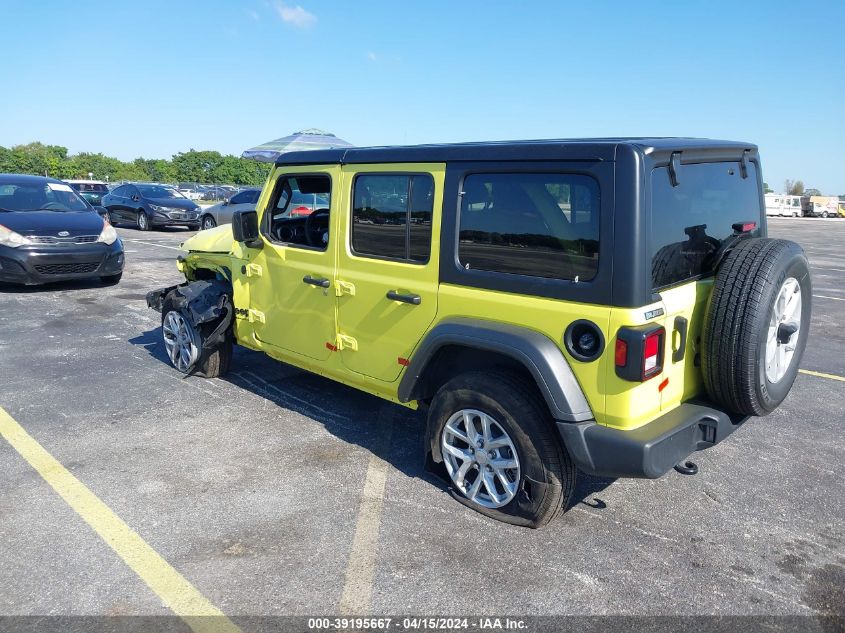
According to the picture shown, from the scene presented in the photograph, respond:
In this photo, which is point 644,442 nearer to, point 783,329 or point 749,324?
point 749,324

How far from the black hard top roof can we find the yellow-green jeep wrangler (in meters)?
0.01

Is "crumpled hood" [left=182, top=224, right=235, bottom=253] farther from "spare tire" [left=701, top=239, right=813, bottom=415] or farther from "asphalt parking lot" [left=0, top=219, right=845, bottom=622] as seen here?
"spare tire" [left=701, top=239, right=813, bottom=415]

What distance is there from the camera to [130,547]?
126 inches

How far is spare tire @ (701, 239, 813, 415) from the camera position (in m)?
3.04

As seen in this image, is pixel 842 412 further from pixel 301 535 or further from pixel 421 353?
pixel 301 535

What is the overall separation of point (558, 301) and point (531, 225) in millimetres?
407

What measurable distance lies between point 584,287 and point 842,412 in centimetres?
338

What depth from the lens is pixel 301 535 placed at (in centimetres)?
333

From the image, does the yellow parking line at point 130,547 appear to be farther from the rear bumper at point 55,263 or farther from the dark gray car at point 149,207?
the dark gray car at point 149,207

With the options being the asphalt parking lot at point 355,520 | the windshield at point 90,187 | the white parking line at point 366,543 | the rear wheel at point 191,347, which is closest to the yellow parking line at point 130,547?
the asphalt parking lot at point 355,520

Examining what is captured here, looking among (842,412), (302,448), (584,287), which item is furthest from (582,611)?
(842,412)

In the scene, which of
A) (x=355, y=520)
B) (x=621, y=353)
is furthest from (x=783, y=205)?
(x=355, y=520)

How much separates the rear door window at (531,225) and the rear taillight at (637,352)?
322mm

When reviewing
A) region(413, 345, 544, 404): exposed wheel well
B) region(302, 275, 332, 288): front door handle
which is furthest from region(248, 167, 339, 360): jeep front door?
region(413, 345, 544, 404): exposed wheel well
